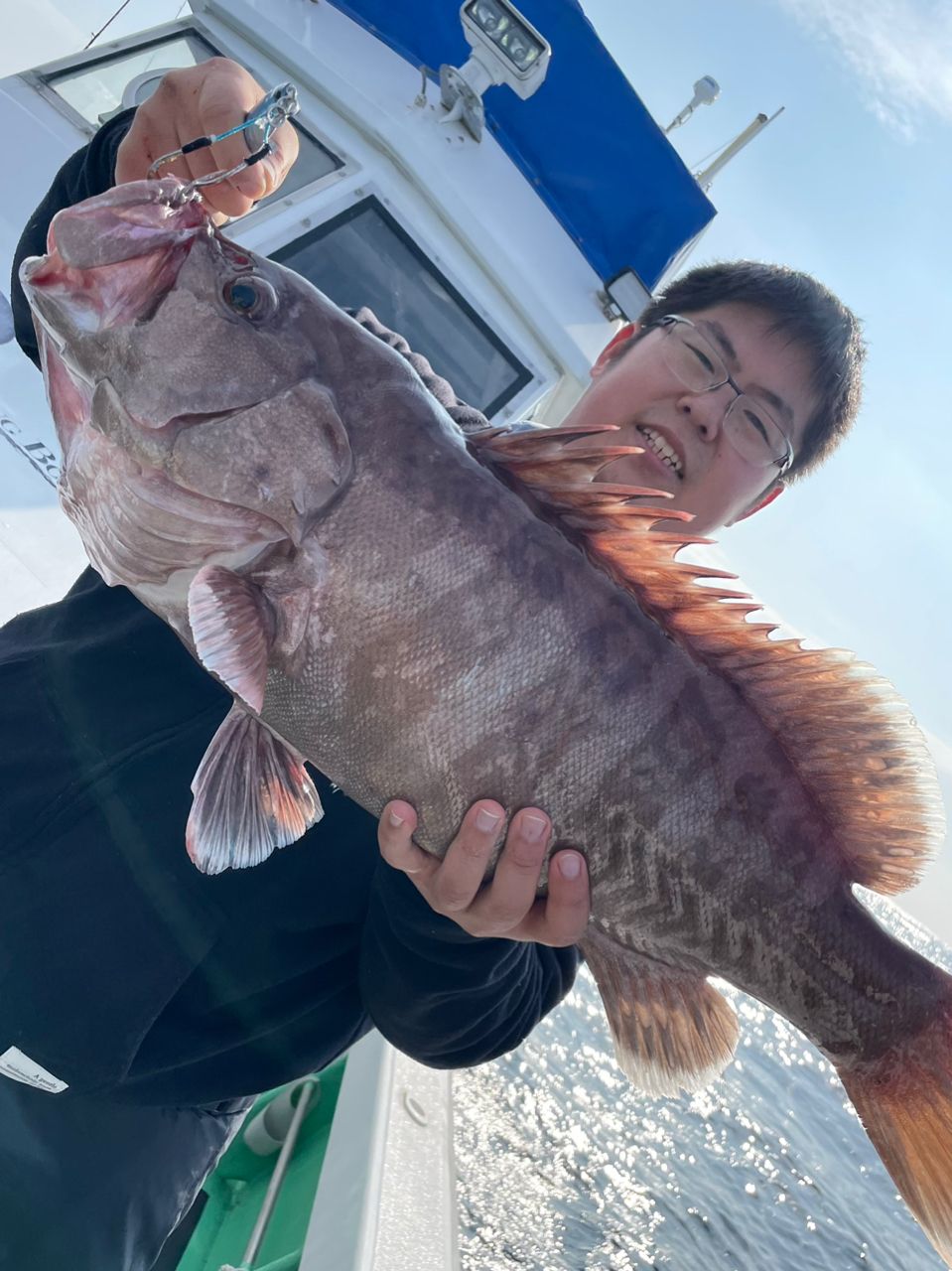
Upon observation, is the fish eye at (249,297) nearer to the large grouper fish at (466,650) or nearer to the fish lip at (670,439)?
the large grouper fish at (466,650)

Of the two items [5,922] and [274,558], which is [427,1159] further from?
[274,558]

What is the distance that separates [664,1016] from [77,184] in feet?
9.42

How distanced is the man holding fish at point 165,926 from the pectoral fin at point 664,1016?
0.15 m

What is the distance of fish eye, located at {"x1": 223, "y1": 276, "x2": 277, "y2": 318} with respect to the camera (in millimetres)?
1936

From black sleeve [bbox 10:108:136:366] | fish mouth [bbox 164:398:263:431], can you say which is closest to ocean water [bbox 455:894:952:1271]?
fish mouth [bbox 164:398:263:431]

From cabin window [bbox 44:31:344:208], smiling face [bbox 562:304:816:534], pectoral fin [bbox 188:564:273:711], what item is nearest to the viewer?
pectoral fin [bbox 188:564:273:711]

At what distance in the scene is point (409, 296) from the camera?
554cm

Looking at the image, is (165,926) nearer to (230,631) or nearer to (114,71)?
(230,631)

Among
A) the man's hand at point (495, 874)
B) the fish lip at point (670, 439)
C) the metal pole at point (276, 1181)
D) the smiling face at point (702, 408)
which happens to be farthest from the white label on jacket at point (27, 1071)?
the fish lip at point (670, 439)

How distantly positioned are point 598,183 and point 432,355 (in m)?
2.43

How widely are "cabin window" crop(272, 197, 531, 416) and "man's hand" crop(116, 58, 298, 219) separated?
112 inches

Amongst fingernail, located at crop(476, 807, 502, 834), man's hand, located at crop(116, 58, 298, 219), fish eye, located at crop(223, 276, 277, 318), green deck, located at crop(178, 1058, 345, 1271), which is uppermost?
man's hand, located at crop(116, 58, 298, 219)

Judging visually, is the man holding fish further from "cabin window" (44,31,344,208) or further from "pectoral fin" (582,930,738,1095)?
"cabin window" (44,31,344,208)

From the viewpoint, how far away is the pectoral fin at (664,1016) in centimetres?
225
